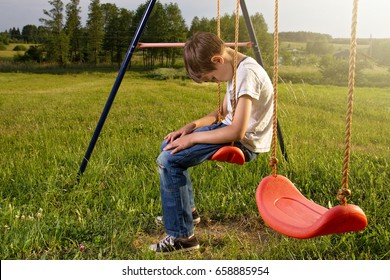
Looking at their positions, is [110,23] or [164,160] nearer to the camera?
[164,160]

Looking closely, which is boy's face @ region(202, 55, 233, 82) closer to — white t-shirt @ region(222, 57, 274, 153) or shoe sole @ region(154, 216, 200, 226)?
white t-shirt @ region(222, 57, 274, 153)

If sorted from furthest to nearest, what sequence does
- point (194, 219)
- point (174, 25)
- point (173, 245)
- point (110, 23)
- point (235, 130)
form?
point (110, 23) → point (174, 25) → point (194, 219) → point (173, 245) → point (235, 130)

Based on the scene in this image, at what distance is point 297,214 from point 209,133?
0.50 m

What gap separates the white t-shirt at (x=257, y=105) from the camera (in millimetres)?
1954

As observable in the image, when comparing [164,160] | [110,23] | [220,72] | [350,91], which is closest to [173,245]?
[164,160]

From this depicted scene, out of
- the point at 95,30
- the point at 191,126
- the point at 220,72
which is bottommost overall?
the point at 191,126

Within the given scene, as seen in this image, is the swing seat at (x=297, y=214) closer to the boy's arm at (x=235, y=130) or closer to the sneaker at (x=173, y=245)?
the boy's arm at (x=235, y=130)

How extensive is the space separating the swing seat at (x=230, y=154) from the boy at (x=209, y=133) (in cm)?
5

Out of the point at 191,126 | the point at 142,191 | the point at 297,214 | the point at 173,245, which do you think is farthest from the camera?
the point at 142,191

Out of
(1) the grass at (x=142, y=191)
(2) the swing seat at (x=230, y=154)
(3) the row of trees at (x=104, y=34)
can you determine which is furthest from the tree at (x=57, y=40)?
(2) the swing seat at (x=230, y=154)

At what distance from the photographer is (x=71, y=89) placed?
8570 mm

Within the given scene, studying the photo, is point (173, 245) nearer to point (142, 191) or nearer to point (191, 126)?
point (191, 126)

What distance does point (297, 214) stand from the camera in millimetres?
1732

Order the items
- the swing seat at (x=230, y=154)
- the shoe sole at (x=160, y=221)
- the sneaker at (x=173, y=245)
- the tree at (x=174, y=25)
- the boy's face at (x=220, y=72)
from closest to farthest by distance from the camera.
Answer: the swing seat at (x=230, y=154), the boy's face at (x=220, y=72), the sneaker at (x=173, y=245), the shoe sole at (x=160, y=221), the tree at (x=174, y=25)
